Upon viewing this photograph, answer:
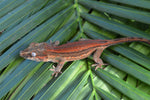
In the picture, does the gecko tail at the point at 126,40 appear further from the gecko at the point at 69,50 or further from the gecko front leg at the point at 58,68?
the gecko front leg at the point at 58,68

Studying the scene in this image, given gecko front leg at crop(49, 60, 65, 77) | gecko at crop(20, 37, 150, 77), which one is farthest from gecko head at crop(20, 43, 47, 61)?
gecko front leg at crop(49, 60, 65, 77)

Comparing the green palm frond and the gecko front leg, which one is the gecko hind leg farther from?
the gecko front leg

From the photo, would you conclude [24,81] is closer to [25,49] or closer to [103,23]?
[25,49]

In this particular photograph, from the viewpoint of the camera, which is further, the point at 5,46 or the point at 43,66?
the point at 43,66

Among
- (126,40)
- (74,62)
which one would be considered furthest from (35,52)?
(126,40)

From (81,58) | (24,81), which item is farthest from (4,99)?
(81,58)

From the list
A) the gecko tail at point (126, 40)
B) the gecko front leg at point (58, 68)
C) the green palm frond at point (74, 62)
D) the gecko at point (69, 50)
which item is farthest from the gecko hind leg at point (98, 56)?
the gecko front leg at point (58, 68)

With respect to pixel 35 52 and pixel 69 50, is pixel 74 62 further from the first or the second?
pixel 35 52
